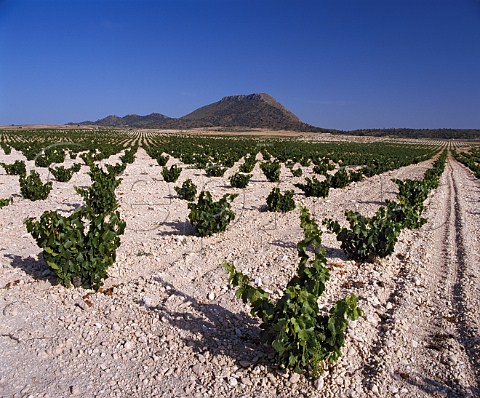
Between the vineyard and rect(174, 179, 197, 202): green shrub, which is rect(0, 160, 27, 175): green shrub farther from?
rect(174, 179, 197, 202): green shrub

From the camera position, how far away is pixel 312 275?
4191 mm

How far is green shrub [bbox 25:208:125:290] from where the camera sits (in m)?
5.57

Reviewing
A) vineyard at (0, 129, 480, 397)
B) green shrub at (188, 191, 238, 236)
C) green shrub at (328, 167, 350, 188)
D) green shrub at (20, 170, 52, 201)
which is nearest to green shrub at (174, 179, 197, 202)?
vineyard at (0, 129, 480, 397)

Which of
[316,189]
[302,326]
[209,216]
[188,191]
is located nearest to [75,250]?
[209,216]

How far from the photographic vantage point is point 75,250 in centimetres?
563

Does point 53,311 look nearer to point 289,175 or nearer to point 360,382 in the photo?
point 360,382

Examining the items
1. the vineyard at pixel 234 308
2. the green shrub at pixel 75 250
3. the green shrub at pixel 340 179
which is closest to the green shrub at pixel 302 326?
the vineyard at pixel 234 308

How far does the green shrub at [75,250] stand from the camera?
5.57 meters

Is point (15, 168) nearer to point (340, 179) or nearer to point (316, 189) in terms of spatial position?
point (316, 189)

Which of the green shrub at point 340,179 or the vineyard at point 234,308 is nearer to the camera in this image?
the vineyard at point 234,308

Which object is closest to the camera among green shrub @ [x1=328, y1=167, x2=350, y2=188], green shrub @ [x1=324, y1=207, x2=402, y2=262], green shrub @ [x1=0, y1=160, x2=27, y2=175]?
green shrub @ [x1=324, y1=207, x2=402, y2=262]

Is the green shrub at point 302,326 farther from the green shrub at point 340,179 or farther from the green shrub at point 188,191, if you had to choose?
the green shrub at point 340,179

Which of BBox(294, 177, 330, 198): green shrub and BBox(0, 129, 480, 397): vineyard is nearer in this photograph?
BBox(0, 129, 480, 397): vineyard

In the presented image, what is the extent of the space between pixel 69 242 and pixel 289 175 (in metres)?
17.2
